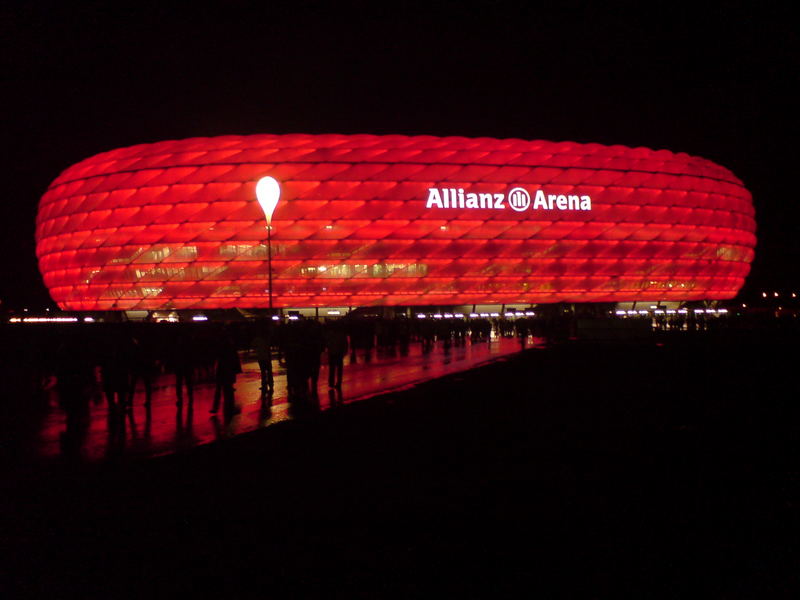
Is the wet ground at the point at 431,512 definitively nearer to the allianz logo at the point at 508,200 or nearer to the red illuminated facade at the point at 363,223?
the red illuminated facade at the point at 363,223

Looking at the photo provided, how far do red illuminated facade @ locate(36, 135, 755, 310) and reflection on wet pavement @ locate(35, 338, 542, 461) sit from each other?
4238 cm

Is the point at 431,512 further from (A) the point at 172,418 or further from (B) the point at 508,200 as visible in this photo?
(B) the point at 508,200

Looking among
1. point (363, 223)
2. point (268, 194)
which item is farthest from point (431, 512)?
point (363, 223)

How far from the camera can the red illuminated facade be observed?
216 feet

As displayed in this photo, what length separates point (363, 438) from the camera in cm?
1109

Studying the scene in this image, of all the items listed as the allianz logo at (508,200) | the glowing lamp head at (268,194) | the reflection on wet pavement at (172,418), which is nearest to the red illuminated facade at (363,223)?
the allianz logo at (508,200)

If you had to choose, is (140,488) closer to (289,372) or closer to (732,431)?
(732,431)

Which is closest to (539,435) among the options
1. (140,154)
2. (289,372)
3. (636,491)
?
(636,491)

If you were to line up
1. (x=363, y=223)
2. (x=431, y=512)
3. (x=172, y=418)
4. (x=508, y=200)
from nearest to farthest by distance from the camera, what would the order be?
(x=431, y=512) → (x=172, y=418) → (x=363, y=223) → (x=508, y=200)

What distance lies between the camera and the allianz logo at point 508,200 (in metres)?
67.4

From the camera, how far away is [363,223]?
66438 mm

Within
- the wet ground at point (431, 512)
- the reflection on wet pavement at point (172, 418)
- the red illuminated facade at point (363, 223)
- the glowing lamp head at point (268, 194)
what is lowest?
the wet ground at point (431, 512)

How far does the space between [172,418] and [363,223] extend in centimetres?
5257

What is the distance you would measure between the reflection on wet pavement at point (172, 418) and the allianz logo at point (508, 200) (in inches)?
1728
